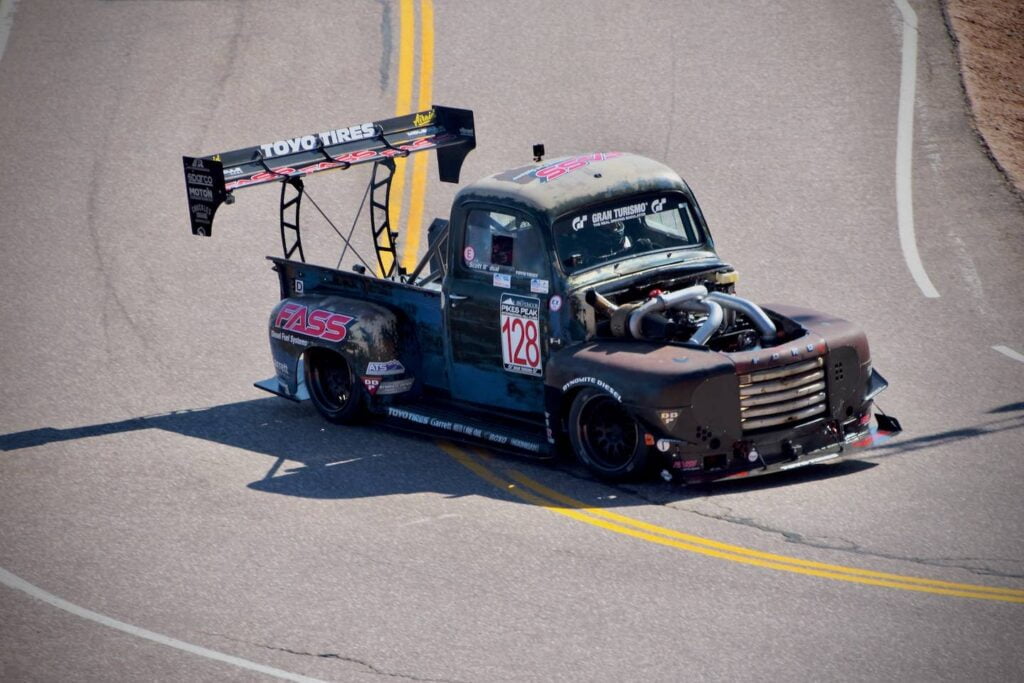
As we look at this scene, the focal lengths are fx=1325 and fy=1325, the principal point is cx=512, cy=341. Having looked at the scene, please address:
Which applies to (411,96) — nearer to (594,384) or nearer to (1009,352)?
(1009,352)

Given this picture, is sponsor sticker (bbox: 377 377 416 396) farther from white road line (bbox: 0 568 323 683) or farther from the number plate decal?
white road line (bbox: 0 568 323 683)

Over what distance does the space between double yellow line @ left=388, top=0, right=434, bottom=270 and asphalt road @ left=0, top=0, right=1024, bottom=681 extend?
6.5 inches

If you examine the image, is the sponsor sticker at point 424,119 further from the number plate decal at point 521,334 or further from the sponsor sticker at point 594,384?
the sponsor sticker at point 594,384

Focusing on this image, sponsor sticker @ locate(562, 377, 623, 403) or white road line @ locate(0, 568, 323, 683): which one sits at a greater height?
sponsor sticker @ locate(562, 377, 623, 403)

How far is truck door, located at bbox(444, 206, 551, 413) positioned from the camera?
1030 centimetres

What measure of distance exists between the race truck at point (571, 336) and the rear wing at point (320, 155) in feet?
0.06

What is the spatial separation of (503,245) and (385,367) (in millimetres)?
1494

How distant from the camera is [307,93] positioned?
18828 mm

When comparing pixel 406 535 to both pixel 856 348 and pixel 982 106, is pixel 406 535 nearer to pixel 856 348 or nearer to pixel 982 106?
pixel 856 348

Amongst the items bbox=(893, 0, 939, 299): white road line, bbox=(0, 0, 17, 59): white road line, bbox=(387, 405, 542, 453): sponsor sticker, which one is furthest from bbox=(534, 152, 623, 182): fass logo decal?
bbox=(0, 0, 17, 59): white road line

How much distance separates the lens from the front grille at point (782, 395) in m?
9.26

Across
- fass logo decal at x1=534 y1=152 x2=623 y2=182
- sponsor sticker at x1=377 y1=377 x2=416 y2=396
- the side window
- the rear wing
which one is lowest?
sponsor sticker at x1=377 y1=377 x2=416 y2=396

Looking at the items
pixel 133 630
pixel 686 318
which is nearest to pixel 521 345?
pixel 686 318

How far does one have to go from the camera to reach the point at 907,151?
16.9 metres
